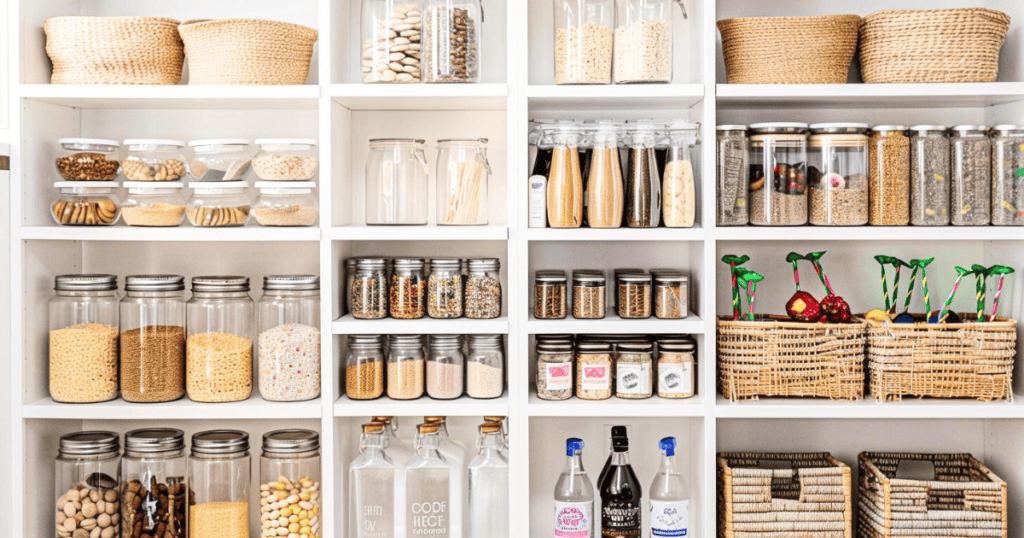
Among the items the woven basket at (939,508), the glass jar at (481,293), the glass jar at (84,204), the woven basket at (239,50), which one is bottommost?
the woven basket at (939,508)

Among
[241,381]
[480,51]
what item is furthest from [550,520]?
[480,51]

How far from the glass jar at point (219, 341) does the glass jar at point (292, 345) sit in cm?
5

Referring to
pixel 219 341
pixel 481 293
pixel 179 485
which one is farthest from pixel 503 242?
pixel 179 485

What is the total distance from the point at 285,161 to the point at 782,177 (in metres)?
1.09

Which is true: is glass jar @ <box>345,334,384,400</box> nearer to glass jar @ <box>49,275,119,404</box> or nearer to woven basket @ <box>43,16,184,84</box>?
glass jar @ <box>49,275,119,404</box>

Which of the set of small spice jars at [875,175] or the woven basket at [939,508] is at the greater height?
the set of small spice jars at [875,175]

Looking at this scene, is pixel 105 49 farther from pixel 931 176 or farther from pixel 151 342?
pixel 931 176

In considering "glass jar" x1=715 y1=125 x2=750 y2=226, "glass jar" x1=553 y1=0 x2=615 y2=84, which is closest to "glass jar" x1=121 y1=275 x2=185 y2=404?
"glass jar" x1=553 y1=0 x2=615 y2=84

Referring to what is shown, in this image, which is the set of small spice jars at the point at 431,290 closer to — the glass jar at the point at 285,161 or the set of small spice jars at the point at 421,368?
the set of small spice jars at the point at 421,368

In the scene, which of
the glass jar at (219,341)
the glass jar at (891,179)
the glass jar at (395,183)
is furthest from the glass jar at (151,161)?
the glass jar at (891,179)

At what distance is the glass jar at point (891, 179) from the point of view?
6.38ft

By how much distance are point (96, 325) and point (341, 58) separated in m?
0.81

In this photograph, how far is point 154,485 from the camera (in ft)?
6.46

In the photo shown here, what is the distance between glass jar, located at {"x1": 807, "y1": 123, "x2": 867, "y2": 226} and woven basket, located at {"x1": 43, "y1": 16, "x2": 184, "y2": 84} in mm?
1459
